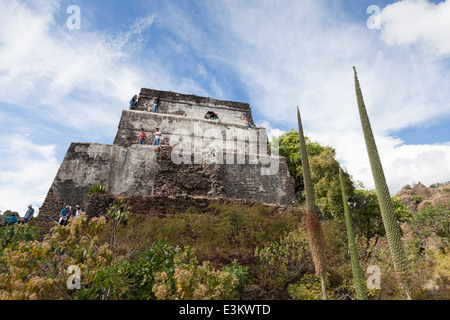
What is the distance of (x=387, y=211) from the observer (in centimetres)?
364

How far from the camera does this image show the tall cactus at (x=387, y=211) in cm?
346

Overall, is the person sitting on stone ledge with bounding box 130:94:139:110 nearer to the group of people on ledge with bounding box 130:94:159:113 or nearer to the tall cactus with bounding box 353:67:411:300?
the group of people on ledge with bounding box 130:94:159:113

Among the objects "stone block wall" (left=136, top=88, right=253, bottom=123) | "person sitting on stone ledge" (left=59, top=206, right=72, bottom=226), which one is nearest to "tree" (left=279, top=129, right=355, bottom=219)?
"stone block wall" (left=136, top=88, right=253, bottom=123)

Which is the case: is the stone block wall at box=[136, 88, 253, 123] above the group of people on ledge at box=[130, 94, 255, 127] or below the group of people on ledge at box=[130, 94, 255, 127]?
above

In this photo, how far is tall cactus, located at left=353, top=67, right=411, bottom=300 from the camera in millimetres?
3463

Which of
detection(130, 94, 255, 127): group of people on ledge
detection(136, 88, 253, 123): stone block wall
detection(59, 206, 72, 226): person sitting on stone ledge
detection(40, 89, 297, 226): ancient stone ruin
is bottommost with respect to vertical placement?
detection(59, 206, 72, 226): person sitting on stone ledge

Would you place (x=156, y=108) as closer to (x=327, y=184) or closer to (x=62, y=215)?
(x=62, y=215)

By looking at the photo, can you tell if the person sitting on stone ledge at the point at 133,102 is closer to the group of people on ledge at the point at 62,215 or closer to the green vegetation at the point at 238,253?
the green vegetation at the point at 238,253

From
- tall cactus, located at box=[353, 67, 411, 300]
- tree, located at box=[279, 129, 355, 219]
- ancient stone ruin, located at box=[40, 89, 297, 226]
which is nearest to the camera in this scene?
tall cactus, located at box=[353, 67, 411, 300]

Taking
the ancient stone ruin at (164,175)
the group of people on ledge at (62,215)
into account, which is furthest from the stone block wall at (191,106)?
the group of people on ledge at (62,215)

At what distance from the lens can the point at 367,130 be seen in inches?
161

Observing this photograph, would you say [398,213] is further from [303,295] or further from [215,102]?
[215,102]

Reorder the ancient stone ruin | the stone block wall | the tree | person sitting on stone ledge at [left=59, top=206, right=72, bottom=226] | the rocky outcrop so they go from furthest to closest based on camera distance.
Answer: the rocky outcrop → the stone block wall → the tree → the ancient stone ruin → person sitting on stone ledge at [left=59, top=206, right=72, bottom=226]

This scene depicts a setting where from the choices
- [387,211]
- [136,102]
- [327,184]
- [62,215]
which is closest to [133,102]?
[136,102]
